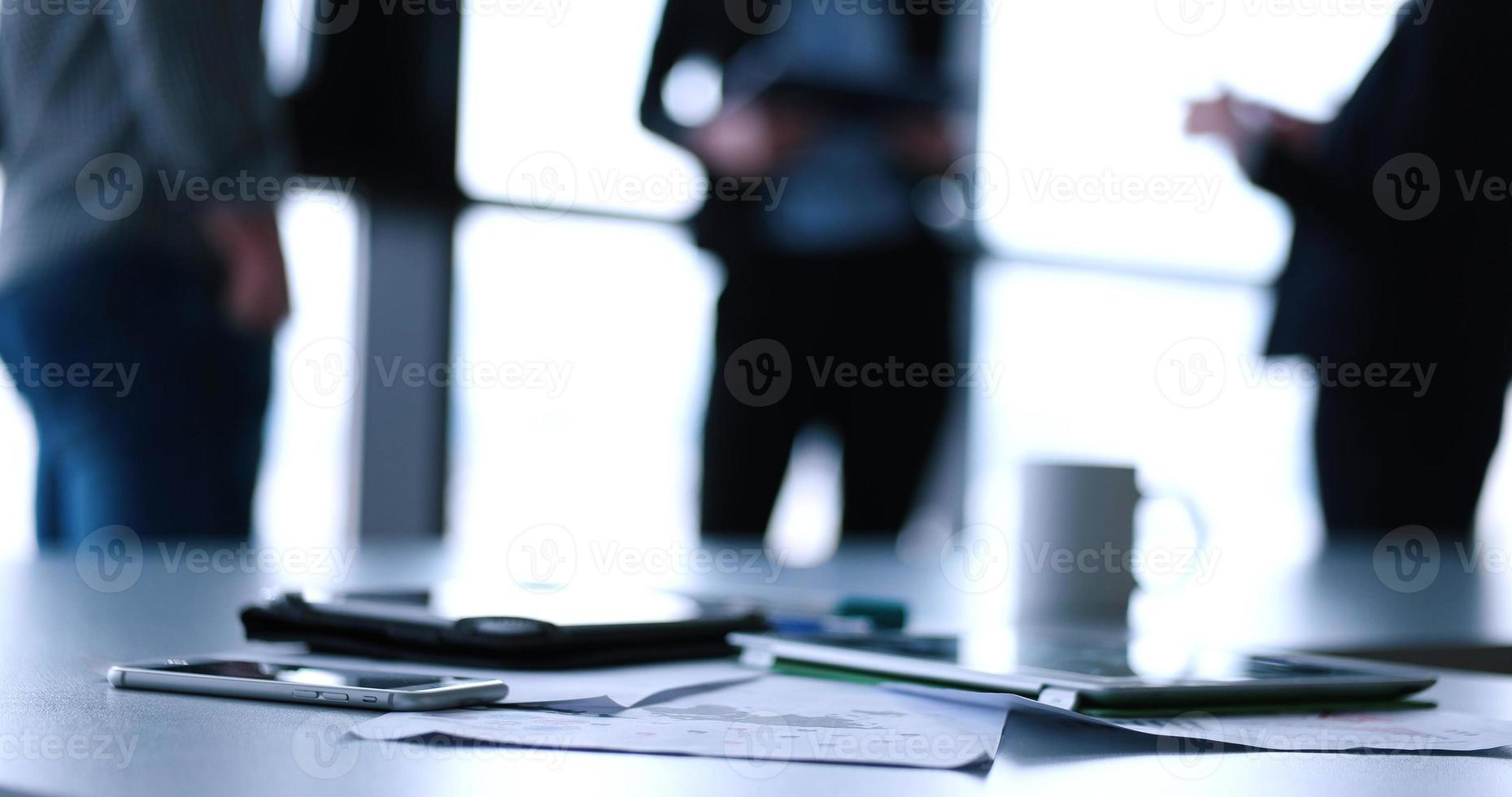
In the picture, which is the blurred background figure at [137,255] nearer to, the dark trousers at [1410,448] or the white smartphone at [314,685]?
the white smartphone at [314,685]

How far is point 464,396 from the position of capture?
2.68 meters

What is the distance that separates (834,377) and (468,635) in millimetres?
2899

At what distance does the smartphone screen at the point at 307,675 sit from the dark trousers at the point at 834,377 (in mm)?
2211

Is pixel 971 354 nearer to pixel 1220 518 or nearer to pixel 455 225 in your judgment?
pixel 1220 518

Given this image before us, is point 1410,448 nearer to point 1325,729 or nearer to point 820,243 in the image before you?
point 820,243

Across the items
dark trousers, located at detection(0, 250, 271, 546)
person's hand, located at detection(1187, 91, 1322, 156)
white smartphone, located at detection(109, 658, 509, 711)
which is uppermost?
person's hand, located at detection(1187, 91, 1322, 156)

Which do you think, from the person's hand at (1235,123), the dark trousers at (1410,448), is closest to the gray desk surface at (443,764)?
the person's hand at (1235,123)

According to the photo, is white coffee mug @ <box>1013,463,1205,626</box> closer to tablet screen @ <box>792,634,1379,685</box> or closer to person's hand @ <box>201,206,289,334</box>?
tablet screen @ <box>792,634,1379,685</box>

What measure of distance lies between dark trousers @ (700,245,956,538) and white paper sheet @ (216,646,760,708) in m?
2.12

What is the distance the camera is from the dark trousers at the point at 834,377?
9.18 feet

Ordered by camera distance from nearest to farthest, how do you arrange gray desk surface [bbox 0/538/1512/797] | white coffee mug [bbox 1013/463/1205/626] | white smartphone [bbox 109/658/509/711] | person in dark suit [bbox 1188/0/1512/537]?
gray desk surface [bbox 0/538/1512/797], white smartphone [bbox 109/658/509/711], white coffee mug [bbox 1013/463/1205/626], person in dark suit [bbox 1188/0/1512/537]

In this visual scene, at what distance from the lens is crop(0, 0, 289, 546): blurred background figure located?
1535 millimetres

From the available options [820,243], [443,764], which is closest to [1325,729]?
[443,764]

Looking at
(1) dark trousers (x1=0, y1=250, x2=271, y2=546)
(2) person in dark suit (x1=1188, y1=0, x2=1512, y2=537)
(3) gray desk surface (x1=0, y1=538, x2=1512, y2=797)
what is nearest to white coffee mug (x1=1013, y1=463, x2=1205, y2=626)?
(3) gray desk surface (x1=0, y1=538, x2=1512, y2=797)
